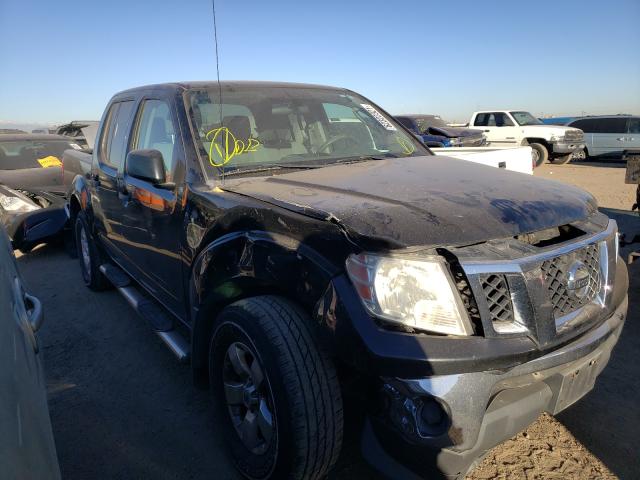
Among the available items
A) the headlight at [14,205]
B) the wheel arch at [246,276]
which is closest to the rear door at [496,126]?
the headlight at [14,205]

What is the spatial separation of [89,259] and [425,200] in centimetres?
414

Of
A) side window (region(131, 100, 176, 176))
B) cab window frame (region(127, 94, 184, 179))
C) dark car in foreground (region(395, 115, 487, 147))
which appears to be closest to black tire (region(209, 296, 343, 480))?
cab window frame (region(127, 94, 184, 179))

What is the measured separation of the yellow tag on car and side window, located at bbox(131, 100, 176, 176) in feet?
16.5

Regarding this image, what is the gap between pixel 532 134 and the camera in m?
16.7

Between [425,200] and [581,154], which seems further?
[581,154]

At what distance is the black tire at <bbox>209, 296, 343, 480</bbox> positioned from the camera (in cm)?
177

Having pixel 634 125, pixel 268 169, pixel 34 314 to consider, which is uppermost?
pixel 634 125

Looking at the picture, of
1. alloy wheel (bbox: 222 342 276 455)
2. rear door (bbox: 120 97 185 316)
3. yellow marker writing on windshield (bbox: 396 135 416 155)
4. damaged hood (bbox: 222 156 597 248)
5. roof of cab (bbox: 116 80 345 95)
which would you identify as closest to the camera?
damaged hood (bbox: 222 156 597 248)

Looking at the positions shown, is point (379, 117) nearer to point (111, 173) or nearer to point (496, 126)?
point (111, 173)

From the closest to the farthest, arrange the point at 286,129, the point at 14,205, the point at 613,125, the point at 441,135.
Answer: the point at 286,129 → the point at 14,205 → the point at 441,135 → the point at 613,125

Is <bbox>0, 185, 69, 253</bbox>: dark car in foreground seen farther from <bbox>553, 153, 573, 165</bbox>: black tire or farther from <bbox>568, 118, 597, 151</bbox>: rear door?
<bbox>568, 118, 597, 151</bbox>: rear door

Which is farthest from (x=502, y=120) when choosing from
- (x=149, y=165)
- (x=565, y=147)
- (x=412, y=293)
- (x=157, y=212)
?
(x=412, y=293)

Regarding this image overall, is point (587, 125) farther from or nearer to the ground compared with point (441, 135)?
farther from the ground

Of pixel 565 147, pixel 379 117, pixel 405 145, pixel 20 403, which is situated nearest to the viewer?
pixel 20 403
